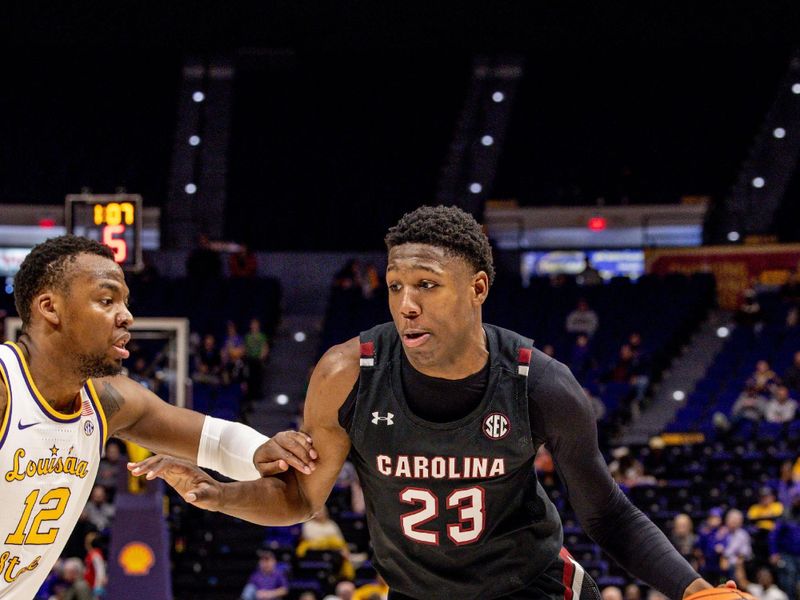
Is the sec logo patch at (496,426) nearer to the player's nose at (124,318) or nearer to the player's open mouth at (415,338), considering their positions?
the player's open mouth at (415,338)

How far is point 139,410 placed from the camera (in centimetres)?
459

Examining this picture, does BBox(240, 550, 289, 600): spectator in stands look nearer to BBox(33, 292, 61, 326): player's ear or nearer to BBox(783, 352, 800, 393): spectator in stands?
BBox(783, 352, 800, 393): spectator in stands

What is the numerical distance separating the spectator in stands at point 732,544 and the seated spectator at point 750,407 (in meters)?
3.63

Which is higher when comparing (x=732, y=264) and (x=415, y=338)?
(x=732, y=264)

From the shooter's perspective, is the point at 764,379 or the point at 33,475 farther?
the point at 764,379

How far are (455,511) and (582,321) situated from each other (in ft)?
52.6

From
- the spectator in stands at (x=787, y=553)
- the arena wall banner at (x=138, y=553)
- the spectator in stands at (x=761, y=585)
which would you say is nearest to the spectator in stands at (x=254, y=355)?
the arena wall banner at (x=138, y=553)

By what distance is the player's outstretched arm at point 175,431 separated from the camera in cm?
454

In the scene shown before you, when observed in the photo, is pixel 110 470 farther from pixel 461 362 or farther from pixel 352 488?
pixel 461 362

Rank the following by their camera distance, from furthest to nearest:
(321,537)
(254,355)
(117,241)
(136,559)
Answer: (254,355) → (117,241) → (321,537) → (136,559)

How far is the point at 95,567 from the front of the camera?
12953 mm

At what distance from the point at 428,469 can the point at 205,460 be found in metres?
1.15

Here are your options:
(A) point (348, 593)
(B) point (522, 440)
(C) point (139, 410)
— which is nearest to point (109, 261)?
(C) point (139, 410)

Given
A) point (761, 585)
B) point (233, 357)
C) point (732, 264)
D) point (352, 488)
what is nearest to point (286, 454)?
point (761, 585)
